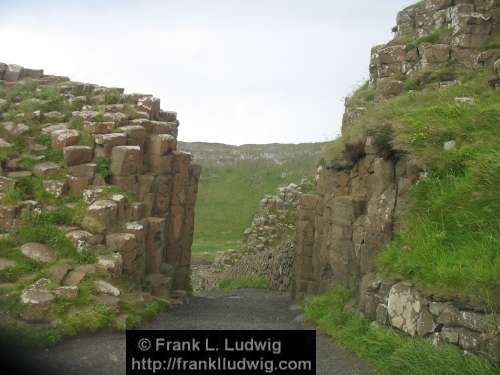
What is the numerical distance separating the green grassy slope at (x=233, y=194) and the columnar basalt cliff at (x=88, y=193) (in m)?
29.2

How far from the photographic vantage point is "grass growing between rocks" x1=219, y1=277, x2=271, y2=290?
3561cm

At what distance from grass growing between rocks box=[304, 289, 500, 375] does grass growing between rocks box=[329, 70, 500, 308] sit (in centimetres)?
113

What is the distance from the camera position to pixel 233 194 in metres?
69.4

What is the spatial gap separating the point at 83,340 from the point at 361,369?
6.84 m

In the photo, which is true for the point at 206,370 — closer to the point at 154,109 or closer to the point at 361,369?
the point at 361,369

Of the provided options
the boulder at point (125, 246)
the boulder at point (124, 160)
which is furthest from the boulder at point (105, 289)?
the boulder at point (124, 160)

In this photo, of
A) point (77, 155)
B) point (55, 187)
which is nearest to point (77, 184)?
point (55, 187)

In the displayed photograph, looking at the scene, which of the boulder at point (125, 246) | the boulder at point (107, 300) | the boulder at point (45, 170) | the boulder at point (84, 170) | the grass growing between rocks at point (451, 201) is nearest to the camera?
the grass growing between rocks at point (451, 201)

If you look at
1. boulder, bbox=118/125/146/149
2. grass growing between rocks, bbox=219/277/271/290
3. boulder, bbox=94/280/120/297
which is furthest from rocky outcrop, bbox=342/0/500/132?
grass growing between rocks, bbox=219/277/271/290

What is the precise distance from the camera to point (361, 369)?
1144 cm

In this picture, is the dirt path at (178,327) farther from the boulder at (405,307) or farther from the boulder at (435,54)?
the boulder at (435,54)

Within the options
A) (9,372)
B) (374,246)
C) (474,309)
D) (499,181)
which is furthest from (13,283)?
(499,181)

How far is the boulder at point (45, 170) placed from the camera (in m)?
19.7

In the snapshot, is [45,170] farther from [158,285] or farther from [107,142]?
[158,285]
